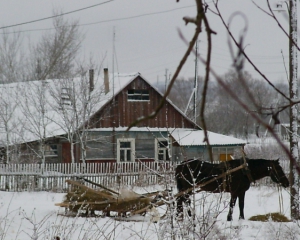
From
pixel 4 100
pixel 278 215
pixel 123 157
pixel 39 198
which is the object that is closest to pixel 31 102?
pixel 4 100

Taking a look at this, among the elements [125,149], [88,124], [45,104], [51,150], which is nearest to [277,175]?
[88,124]

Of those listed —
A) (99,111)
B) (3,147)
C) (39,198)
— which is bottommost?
(39,198)

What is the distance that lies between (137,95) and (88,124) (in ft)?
16.5

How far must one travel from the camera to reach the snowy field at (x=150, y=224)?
5508 mm

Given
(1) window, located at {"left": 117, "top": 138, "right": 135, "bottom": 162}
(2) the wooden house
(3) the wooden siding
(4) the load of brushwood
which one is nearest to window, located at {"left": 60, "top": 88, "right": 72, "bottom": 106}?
(2) the wooden house

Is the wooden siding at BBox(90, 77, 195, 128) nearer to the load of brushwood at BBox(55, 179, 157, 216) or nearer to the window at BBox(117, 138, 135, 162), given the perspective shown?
the window at BBox(117, 138, 135, 162)

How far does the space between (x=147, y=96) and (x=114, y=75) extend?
6.80 feet

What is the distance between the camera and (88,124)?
75.5ft

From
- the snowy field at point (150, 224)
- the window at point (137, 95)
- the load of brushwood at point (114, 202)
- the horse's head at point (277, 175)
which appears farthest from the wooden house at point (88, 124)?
the horse's head at point (277, 175)

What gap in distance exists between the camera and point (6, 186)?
20266 mm

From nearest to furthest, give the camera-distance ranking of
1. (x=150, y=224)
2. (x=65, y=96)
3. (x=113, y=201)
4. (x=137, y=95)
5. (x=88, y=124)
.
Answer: (x=150, y=224)
(x=113, y=201)
(x=88, y=124)
(x=65, y=96)
(x=137, y=95)

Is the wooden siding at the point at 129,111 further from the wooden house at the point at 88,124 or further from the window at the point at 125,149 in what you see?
the window at the point at 125,149

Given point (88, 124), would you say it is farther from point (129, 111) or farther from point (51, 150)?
point (129, 111)

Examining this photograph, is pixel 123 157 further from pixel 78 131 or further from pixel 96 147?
pixel 78 131
